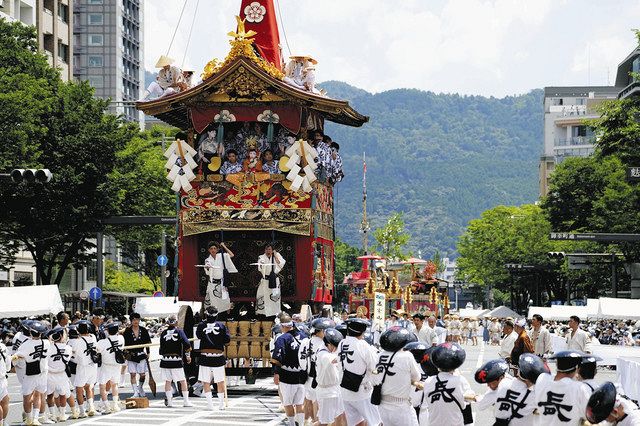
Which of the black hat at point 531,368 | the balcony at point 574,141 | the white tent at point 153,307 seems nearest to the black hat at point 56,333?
the black hat at point 531,368

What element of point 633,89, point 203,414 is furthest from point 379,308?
point 633,89

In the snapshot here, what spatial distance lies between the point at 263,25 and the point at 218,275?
7.10 m

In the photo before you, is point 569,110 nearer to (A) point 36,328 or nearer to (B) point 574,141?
(B) point 574,141

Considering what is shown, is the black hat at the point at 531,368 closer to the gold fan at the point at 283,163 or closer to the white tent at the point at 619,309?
the gold fan at the point at 283,163

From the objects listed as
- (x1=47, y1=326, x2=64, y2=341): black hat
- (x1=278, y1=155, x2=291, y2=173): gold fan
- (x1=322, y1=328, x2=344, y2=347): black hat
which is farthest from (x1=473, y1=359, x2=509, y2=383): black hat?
(x1=278, y1=155, x2=291, y2=173): gold fan

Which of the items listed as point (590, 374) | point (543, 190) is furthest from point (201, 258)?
point (543, 190)

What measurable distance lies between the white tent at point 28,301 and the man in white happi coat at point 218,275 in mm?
4320

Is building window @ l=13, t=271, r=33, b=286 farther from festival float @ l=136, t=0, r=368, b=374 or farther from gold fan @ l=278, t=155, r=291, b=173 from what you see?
gold fan @ l=278, t=155, r=291, b=173

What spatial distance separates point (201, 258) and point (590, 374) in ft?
65.7

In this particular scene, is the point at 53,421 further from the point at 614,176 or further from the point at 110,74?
the point at 110,74

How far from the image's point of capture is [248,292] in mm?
31031

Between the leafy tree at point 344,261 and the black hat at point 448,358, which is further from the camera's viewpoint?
the leafy tree at point 344,261

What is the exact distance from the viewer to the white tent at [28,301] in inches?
1201

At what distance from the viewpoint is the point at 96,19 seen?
124 metres
